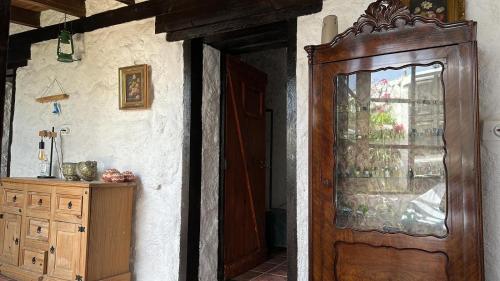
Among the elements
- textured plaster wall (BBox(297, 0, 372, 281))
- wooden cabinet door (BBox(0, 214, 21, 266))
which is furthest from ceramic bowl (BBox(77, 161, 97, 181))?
textured plaster wall (BBox(297, 0, 372, 281))

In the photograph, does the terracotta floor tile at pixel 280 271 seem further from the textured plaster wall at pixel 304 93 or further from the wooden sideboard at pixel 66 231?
the wooden sideboard at pixel 66 231

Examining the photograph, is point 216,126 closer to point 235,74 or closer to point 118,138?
point 235,74

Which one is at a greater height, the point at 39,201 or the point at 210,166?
the point at 210,166

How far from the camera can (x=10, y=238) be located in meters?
3.32

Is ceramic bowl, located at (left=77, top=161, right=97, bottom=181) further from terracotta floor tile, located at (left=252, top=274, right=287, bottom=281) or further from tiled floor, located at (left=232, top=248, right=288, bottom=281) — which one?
terracotta floor tile, located at (left=252, top=274, right=287, bottom=281)

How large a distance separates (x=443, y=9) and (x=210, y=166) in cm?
211

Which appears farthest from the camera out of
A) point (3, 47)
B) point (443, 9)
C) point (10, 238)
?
point (10, 238)

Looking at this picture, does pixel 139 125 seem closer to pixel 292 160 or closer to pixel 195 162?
pixel 195 162

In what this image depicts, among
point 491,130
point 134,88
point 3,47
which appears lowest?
point 491,130

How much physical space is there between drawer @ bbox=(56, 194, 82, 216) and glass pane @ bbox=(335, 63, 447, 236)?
6.69 ft

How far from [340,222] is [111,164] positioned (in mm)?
2382

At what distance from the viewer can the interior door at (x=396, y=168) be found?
1.58 m

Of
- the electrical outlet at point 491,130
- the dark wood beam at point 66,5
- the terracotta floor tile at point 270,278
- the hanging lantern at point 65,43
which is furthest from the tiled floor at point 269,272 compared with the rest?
the dark wood beam at point 66,5

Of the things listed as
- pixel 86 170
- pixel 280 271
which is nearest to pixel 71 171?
pixel 86 170
